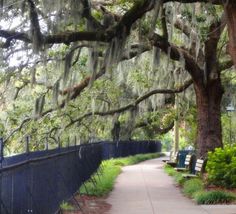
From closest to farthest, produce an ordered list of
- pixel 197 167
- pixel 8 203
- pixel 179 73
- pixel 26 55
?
pixel 8 203, pixel 26 55, pixel 197 167, pixel 179 73

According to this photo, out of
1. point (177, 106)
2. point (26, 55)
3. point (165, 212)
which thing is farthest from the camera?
point (177, 106)

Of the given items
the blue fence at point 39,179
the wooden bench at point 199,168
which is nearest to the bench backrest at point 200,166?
the wooden bench at point 199,168

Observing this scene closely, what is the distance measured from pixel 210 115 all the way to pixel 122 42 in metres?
7.02

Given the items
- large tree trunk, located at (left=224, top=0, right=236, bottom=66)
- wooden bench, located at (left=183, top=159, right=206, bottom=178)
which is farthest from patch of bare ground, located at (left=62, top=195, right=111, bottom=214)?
large tree trunk, located at (left=224, top=0, right=236, bottom=66)

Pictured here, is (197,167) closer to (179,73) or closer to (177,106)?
(179,73)

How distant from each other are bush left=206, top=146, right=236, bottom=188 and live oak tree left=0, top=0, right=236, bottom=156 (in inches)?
105

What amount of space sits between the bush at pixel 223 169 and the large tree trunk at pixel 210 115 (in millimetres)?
3703

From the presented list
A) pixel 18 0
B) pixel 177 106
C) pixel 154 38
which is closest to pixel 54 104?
pixel 154 38

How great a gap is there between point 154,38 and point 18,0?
4705 mm

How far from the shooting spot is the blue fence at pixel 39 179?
648 centimetres

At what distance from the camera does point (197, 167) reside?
58.7 ft

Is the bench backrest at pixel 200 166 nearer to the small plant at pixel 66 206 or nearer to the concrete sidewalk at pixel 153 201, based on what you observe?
the concrete sidewalk at pixel 153 201

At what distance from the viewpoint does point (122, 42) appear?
1255 cm

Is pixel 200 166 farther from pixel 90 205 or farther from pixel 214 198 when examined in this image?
pixel 90 205
